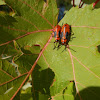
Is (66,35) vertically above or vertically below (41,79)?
above

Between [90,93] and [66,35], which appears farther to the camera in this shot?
[66,35]

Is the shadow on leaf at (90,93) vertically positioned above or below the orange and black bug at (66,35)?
below

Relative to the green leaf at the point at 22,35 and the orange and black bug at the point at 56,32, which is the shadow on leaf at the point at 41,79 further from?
the orange and black bug at the point at 56,32

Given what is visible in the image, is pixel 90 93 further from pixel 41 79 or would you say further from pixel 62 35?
pixel 62 35

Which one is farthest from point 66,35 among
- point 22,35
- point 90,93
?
point 90,93

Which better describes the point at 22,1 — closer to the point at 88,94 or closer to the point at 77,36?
the point at 77,36

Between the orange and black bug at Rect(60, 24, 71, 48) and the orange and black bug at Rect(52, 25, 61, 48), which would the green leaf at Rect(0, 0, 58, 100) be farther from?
the orange and black bug at Rect(60, 24, 71, 48)

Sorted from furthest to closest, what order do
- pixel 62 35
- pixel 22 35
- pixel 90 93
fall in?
pixel 62 35 < pixel 22 35 < pixel 90 93

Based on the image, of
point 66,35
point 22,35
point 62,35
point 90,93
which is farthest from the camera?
point 62,35

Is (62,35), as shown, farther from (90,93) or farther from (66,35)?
(90,93)

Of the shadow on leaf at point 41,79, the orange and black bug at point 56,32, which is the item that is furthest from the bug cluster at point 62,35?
the shadow on leaf at point 41,79

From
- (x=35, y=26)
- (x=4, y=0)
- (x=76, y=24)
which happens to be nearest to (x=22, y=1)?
(x=4, y=0)
